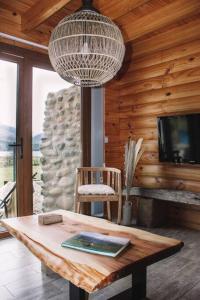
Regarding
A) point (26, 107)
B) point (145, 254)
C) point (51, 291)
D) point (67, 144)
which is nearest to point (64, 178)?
point (67, 144)

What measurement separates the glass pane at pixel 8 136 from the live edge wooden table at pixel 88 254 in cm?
122

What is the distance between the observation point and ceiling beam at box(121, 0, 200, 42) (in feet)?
9.11

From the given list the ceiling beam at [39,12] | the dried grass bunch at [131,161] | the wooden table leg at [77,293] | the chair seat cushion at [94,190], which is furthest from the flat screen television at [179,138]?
the wooden table leg at [77,293]

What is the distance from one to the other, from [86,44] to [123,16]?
5.55ft

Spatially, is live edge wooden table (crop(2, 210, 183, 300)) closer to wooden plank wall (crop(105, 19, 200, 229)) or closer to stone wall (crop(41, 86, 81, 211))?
stone wall (crop(41, 86, 81, 211))

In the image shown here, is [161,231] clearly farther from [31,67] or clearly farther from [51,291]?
[31,67]

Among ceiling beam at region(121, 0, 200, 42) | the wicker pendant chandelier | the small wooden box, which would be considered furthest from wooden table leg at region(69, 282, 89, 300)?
ceiling beam at region(121, 0, 200, 42)

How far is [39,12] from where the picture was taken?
2803 millimetres

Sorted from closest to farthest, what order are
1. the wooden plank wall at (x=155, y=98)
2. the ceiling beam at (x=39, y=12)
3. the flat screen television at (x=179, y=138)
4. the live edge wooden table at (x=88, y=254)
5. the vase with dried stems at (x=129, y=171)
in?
1. the live edge wooden table at (x=88, y=254)
2. the ceiling beam at (x=39, y=12)
3. the flat screen television at (x=179, y=138)
4. the wooden plank wall at (x=155, y=98)
5. the vase with dried stems at (x=129, y=171)

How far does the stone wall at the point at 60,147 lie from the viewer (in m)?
3.55

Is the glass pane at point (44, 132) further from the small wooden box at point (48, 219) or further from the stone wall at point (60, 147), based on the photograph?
the small wooden box at point (48, 219)

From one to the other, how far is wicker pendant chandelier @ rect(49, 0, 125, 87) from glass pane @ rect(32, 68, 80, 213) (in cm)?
155

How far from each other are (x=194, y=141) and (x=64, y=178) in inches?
70.8

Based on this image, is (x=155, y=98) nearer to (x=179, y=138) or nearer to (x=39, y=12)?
(x=179, y=138)
